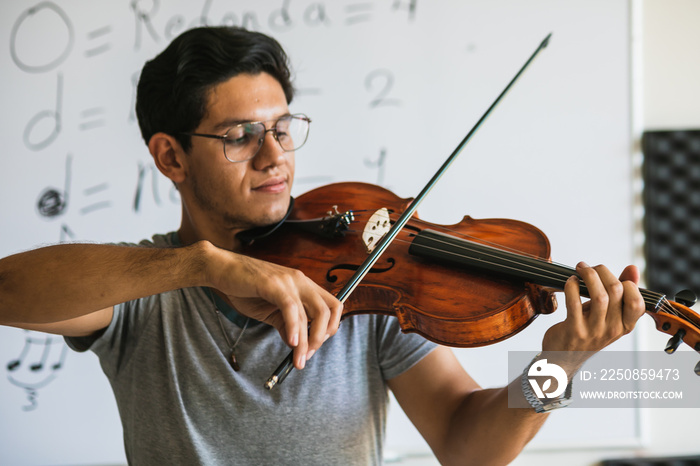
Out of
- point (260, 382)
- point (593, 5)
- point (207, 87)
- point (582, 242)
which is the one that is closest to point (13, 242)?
point (207, 87)

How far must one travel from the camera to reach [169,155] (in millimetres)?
1491

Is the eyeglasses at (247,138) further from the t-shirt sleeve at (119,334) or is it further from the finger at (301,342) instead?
the finger at (301,342)

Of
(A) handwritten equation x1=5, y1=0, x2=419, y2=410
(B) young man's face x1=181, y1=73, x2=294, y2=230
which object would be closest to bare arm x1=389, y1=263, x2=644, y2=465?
(B) young man's face x1=181, y1=73, x2=294, y2=230

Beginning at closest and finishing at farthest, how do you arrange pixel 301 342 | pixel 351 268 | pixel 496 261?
pixel 301 342 → pixel 496 261 → pixel 351 268

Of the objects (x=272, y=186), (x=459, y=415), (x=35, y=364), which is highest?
(x=272, y=186)

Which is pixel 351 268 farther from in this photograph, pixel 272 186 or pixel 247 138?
pixel 247 138

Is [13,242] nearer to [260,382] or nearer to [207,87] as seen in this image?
[207,87]

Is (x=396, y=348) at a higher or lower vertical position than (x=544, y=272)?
lower

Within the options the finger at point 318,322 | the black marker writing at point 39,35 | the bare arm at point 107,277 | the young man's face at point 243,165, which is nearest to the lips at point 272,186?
the young man's face at point 243,165

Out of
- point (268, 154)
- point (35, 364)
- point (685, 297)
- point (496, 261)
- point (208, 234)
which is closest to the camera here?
point (685, 297)

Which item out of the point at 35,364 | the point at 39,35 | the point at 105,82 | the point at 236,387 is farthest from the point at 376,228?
the point at 39,35

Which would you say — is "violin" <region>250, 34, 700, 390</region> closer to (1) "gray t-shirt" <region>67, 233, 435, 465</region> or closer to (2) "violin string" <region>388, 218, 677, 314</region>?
(2) "violin string" <region>388, 218, 677, 314</region>

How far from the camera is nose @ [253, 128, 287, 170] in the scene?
1.36 m

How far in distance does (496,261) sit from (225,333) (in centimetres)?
64
